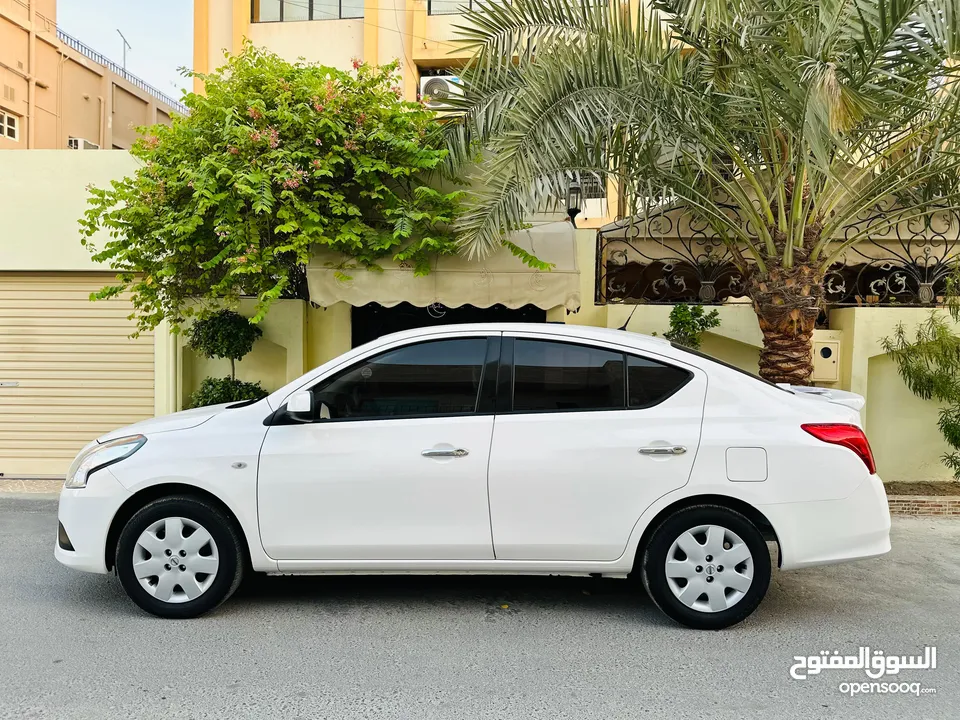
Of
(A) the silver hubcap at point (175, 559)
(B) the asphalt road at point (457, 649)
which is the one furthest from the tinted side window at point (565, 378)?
(A) the silver hubcap at point (175, 559)

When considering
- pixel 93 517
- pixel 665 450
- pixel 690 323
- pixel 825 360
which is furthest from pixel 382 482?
pixel 825 360

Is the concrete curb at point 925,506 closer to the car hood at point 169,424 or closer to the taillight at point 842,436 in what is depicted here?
the taillight at point 842,436

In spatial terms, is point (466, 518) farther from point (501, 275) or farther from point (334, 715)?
point (501, 275)

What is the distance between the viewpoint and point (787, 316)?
23.1 feet

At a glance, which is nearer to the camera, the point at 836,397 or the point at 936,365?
the point at 836,397

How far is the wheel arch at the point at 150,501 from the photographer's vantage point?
4730 millimetres

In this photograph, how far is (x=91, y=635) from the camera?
4.55 m

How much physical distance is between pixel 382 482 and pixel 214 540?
106 centimetres

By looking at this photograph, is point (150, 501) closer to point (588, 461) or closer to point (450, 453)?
point (450, 453)

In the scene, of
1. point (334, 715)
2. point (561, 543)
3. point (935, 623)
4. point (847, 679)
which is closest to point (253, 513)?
point (334, 715)

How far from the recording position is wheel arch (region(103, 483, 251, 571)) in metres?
4.73

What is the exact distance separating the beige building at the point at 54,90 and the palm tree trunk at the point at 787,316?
13501mm

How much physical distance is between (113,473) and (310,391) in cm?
127

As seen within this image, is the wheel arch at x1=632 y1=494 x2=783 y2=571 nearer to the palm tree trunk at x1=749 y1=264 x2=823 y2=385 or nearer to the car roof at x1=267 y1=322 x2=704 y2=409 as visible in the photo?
the car roof at x1=267 y1=322 x2=704 y2=409
